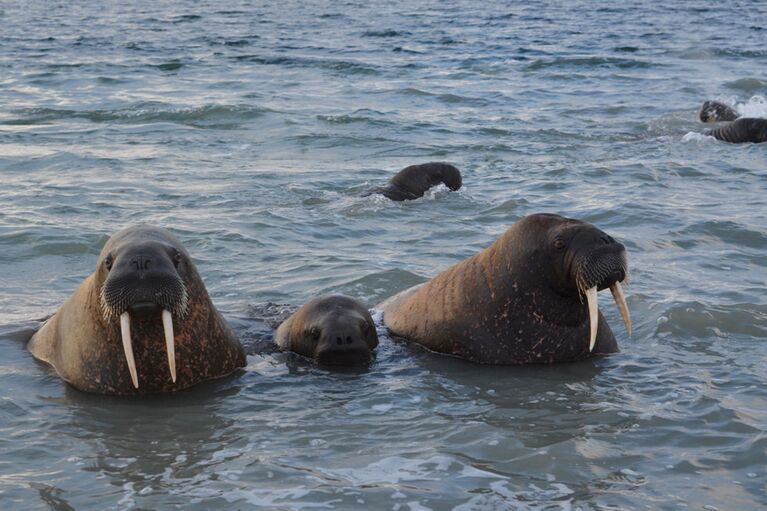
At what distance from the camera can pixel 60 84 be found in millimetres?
21922

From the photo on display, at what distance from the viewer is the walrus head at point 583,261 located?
21.3 feet

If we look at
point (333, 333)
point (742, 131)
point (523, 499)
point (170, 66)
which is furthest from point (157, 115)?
point (523, 499)

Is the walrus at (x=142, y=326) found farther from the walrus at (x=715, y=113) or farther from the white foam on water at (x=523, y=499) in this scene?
the walrus at (x=715, y=113)

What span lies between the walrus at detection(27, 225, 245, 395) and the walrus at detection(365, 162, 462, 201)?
604 cm

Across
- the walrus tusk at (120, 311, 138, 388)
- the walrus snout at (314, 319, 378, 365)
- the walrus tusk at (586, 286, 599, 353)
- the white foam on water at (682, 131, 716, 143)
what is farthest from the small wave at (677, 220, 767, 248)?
the walrus tusk at (120, 311, 138, 388)

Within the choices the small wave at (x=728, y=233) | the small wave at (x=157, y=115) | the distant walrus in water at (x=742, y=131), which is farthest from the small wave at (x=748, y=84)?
the small wave at (x=728, y=233)

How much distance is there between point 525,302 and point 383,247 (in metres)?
3.83

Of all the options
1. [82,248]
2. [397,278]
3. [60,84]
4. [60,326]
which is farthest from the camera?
[60,84]

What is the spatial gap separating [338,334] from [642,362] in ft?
6.10

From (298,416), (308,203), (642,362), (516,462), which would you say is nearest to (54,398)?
(298,416)

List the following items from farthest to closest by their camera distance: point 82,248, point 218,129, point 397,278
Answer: point 218,129, point 82,248, point 397,278

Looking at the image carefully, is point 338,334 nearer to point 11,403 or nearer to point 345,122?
point 11,403

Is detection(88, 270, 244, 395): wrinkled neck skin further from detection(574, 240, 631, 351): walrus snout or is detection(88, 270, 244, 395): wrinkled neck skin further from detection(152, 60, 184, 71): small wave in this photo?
detection(152, 60, 184, 71): small wave

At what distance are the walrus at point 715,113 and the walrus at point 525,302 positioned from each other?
1131 cm
